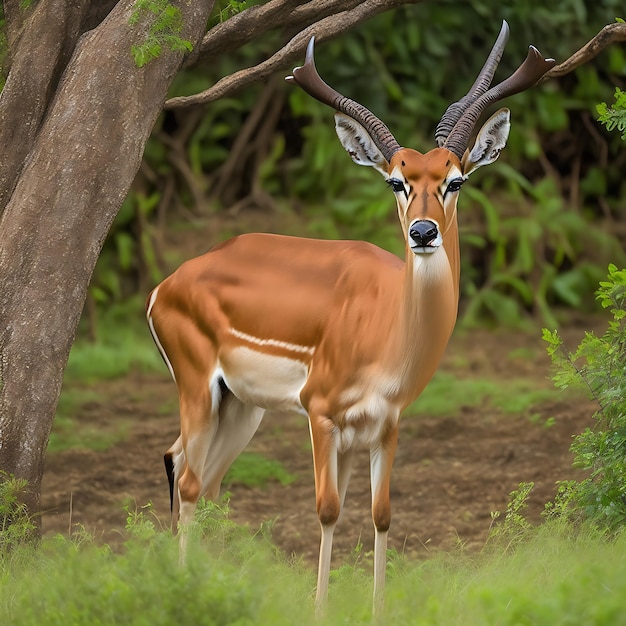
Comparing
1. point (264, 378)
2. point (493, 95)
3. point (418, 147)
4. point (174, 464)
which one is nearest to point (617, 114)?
point (493, 95)

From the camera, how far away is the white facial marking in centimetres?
591

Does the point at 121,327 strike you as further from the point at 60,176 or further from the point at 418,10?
the point at 60,176

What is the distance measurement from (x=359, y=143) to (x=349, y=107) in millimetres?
166

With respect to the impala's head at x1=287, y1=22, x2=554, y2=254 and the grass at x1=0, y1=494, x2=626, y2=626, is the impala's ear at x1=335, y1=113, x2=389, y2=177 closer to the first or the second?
the impala's head at x1=287, y1=22, x2=554, y2=254

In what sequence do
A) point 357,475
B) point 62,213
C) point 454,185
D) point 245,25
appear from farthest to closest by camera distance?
point 357,475 < point 245,25 < point 62,213 < point 454,185

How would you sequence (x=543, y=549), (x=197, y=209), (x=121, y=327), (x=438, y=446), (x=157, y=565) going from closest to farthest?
(x=157, y=565) → (x=543, y=549) → (x=438, y=446) → (x=121, y=327) → (x=197, y=209)

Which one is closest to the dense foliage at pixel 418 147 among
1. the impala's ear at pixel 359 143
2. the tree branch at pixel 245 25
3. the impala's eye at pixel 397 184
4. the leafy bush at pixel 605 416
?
the tree branch at pixel 245 25

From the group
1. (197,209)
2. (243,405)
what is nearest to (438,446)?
(243,405)

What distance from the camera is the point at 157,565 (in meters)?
4.25

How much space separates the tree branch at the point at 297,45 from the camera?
6.47 m

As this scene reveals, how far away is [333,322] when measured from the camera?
5.80 m

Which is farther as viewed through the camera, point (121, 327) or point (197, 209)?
point (197, 209)

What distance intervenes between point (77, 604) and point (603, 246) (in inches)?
371

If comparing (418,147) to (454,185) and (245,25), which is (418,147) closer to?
(245,25)
